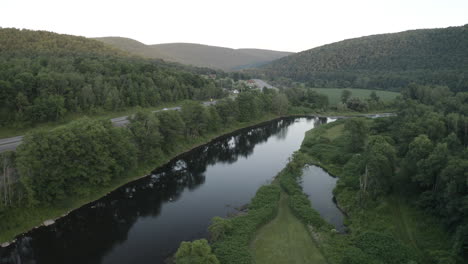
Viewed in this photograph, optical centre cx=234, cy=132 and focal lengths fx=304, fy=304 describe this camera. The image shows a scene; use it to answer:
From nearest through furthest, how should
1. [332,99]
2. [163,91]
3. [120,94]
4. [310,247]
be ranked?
[310,247] → [120,94] → [163,91] → [332,99]

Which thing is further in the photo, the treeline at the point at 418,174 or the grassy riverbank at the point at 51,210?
the grassy riverbank at the point at 51,210

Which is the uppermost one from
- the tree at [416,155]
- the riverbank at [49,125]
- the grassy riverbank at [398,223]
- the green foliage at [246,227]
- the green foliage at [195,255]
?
the riverbank at [49,125]

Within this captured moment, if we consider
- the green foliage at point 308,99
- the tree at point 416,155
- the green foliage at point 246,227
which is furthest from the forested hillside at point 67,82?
the tree at point 416,155

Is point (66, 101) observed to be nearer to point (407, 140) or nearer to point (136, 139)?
point (136, 139)

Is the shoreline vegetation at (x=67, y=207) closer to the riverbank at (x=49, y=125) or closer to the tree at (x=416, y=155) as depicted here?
the riverbank at (x=49, y=125)

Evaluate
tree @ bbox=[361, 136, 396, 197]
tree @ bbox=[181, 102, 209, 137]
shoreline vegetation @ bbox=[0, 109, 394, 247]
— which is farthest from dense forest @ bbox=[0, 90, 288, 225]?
tree @ bbox=[361, 136, 396, 197]

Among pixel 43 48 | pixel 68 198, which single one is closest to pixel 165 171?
pixel 68 198

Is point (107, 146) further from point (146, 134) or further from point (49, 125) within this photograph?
point (49, 125)
